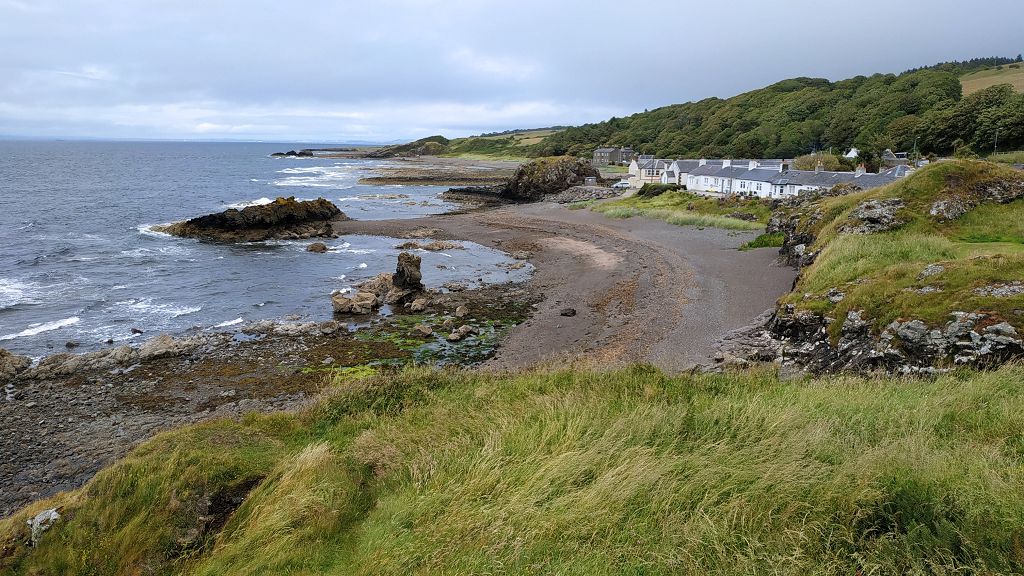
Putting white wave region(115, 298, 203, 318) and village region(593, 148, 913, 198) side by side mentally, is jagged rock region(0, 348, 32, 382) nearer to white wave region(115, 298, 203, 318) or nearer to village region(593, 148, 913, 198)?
white wave region(115, 298, 203, 318)

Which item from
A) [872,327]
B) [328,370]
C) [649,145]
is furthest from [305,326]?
[649,145]

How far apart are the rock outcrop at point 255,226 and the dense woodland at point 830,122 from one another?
68037 mm

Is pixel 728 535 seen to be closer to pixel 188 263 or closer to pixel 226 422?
pixel 226 422

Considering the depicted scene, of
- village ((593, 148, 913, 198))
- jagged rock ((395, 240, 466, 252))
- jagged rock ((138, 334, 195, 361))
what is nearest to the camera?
jagged rock ((138, 334, 195, 361))

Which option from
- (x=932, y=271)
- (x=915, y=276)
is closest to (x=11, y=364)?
(x=915, y=276)

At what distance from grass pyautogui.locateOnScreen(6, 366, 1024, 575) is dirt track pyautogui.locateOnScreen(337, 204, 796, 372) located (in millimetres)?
7963

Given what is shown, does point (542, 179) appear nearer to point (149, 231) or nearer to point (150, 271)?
point (149, 231)

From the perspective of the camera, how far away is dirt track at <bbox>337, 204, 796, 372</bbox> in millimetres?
21375

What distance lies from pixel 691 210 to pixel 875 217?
Result: 31411mm

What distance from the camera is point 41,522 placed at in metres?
7.10

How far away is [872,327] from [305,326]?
2175cm

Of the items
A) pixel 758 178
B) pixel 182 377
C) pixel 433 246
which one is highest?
pixel 758 178

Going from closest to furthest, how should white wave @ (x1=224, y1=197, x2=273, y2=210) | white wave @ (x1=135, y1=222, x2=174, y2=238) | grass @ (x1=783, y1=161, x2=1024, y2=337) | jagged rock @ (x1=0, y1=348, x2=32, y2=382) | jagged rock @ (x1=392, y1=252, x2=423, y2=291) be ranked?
1. grass @ (x1=783, y1=161, x2=1024, y2=337)
2. jagged rock @ (x1=0, y1=348, x2=32, y2=382)
3. jagged rock @ (x1=392, y1=252, x2=423, y2=291)
4. white wave @ (x1=135, y1=222, x2=174, y2=238)
5. white wave @ (x1=224, y1=197, x2=273, y2=210)

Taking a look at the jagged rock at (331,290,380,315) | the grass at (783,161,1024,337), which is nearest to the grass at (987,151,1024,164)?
the grass at (783,161,1024,337)
